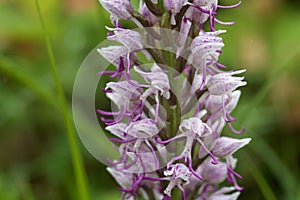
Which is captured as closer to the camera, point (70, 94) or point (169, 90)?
point (169, 90)

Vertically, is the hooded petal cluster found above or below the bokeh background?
above

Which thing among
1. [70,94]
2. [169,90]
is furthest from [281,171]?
[70,94]

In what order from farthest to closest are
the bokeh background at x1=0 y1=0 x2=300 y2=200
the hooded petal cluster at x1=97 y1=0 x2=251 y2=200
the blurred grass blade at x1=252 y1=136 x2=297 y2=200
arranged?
1. the bokeh background at x1=0 y1=0 x2=300 y2=200
2. the blurred grass blade at x1=252 y1=136 x2=297 y2=200
3. the hooded petal cluster at x1=97 y1=0 x2=251 y2=200

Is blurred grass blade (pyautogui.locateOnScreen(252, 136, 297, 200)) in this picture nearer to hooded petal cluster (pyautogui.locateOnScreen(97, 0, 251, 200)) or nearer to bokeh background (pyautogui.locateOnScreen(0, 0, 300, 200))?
bokeh background (pyautogui.locateOnScreen(0, 0, 300, 200))

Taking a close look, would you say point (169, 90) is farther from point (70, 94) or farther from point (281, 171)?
point (70, 94)

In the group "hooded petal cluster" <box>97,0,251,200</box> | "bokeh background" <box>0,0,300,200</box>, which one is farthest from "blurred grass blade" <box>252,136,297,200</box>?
"hooded petal cluster" <box>97,0,251,200</box>

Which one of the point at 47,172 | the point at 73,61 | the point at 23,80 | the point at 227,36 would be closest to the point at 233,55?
the point at 227,36

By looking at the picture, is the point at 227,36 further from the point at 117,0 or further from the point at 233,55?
the point at 117,0
